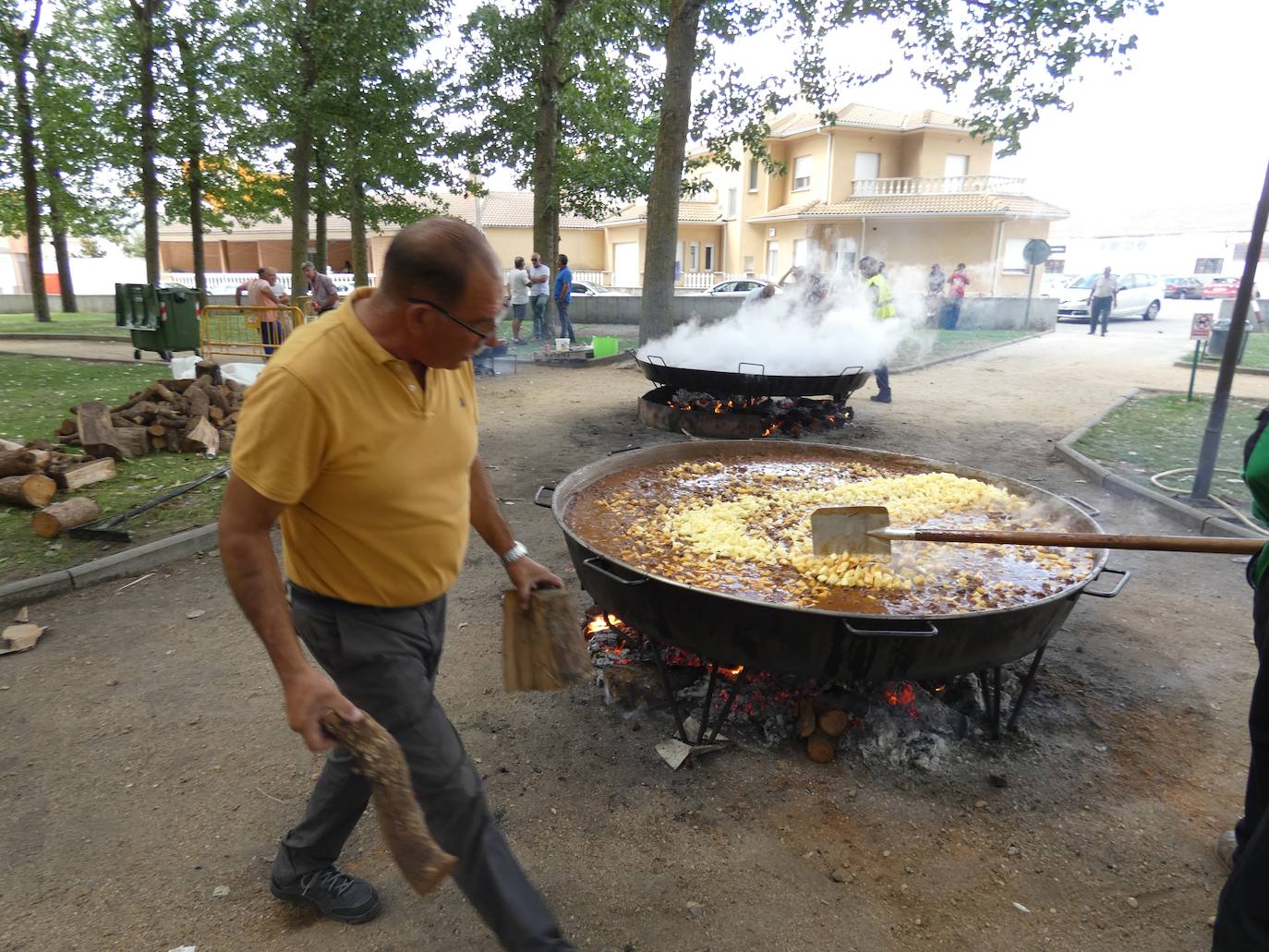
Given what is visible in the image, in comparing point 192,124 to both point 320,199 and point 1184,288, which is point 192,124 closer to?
point 320,199

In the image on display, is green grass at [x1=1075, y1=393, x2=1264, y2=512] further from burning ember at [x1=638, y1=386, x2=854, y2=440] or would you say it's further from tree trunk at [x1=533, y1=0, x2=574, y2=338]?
tree trunk at [x1=533, y1=0, x2=574, y2=338]

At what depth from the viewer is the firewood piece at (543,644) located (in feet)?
7.70

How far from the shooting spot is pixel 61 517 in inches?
205

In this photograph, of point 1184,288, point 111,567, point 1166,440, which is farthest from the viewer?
point 1184,288

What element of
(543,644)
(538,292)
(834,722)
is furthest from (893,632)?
(538,292)

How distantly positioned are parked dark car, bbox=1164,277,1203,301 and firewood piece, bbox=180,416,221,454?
42.0 m

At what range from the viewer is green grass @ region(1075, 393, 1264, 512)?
722cm

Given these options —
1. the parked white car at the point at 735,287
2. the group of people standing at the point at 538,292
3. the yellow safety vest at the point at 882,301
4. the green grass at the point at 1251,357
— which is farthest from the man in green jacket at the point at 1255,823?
the parked white car at the point at 735,287

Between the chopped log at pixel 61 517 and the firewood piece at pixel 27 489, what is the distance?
22 cm

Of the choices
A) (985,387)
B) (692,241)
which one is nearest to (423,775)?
(985,387)

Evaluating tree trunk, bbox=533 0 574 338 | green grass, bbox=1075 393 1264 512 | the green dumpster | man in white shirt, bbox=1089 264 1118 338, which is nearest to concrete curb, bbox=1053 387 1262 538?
green grass, bbox=1075 393 1264 512

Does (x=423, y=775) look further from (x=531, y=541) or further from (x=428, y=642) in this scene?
(x=531, y=541)

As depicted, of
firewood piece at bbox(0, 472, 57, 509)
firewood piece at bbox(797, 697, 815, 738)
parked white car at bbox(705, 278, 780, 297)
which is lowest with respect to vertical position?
firewood piece at bbox(797, 697, 815, 738)

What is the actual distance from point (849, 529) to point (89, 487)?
6291 millimetres
